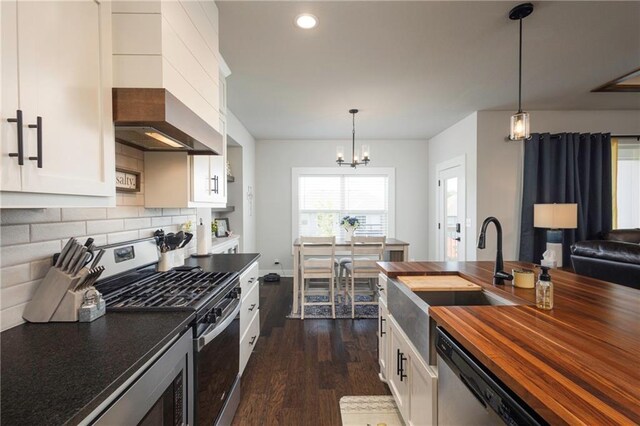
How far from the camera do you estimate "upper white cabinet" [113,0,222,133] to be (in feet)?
3.91

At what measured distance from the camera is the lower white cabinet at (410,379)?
1.27 meters

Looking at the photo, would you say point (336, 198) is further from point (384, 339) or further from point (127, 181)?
point (127, 181)

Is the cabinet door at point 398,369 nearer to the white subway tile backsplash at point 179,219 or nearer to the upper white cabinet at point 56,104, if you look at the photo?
the upper white cabinet at point 56,104

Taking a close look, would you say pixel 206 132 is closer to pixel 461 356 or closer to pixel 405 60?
pixel 461 356

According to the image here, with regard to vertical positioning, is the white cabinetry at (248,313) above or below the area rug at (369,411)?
above

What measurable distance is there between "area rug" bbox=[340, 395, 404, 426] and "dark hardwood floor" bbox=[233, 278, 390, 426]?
54mm

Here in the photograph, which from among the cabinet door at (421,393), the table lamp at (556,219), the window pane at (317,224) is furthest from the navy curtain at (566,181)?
the cabinet door at (421,393)

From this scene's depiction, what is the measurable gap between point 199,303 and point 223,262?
100cm

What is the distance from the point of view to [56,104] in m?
0.87

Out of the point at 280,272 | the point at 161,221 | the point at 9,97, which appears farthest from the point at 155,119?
the point at 280,272

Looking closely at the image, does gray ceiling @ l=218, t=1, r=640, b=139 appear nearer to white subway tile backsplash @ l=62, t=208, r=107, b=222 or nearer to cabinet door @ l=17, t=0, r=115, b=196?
cabinet door @ l=17, t=0, r=115, b=196

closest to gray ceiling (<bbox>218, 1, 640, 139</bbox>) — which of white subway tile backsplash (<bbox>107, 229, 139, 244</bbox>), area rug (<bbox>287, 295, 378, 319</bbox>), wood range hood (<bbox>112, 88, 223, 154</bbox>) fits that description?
wood range hood (<bbox>112, 88, 223, 154</bbox>)

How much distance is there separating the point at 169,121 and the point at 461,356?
141cm

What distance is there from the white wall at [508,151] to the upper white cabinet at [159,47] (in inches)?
150
